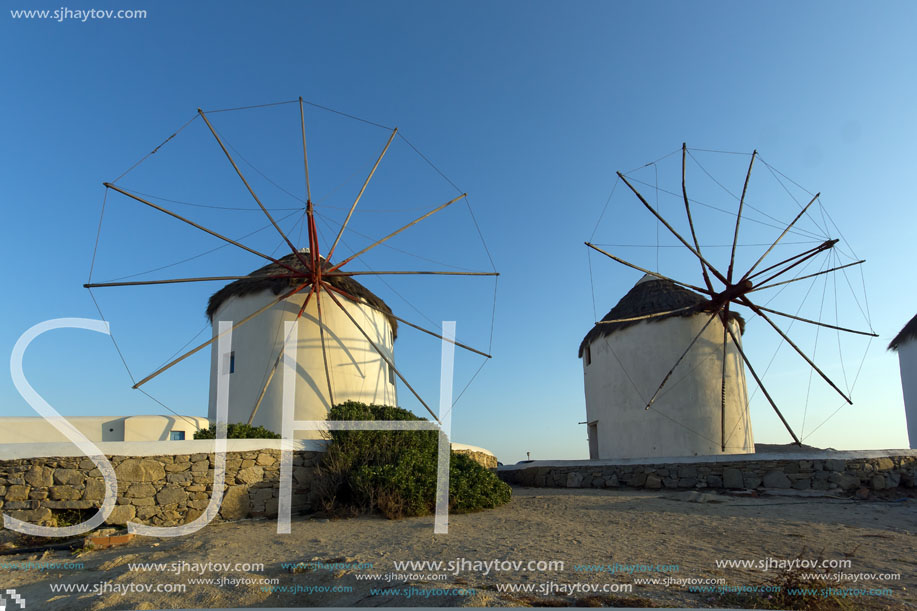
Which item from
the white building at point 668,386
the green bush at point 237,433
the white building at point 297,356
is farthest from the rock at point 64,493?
the white building at point 668,386

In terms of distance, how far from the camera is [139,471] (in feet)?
24.2

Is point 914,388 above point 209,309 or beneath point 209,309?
beneath

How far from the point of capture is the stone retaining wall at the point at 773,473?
1018cm

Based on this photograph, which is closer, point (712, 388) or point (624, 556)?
point (624, 556)

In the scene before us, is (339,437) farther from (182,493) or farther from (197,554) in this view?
(197,554)

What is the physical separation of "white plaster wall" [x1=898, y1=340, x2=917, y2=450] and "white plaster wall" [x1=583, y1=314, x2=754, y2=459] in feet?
24.0

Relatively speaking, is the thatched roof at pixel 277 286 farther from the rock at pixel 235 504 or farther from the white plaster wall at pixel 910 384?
the white plaster wall at pixel 910 384

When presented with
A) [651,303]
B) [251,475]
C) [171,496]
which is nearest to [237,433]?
[251,475]

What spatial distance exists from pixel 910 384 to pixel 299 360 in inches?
708

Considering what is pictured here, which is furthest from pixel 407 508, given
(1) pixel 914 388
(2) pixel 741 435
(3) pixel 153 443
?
(1) pixel 914 388

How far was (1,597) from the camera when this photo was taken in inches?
183

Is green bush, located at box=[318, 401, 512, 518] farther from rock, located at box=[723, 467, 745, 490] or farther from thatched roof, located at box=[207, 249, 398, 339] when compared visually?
rock, located at box=[723, 467, 745, 490]

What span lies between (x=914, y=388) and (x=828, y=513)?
12804 millimetres

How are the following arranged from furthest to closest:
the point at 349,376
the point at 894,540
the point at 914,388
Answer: the point at 914,388 → the point at 349,376 → the point at 894,540
